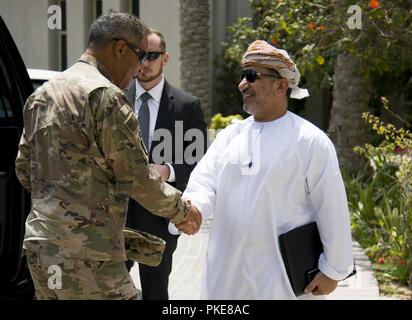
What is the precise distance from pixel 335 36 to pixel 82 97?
20.5ft

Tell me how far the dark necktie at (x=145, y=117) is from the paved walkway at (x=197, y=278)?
60.0 inches

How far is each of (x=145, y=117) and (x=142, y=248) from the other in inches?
57.5

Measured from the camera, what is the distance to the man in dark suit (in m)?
4.32

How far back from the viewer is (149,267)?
4.32 meters

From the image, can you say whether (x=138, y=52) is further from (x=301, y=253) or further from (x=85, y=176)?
(x=301, y=253)

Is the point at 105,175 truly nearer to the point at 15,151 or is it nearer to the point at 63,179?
the point at 63,179

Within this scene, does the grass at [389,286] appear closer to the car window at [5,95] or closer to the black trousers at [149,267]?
the black trousers at [149,267]

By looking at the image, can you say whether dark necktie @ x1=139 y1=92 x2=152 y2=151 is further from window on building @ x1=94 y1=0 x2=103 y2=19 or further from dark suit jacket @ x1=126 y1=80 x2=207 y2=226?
window on building @ x1=94 y1=0 x2=103 y2=19

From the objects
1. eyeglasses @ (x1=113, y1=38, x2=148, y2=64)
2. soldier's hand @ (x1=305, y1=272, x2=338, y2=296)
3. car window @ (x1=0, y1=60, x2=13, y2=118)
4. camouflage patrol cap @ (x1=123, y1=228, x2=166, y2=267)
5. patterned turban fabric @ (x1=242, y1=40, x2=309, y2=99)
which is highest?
eyeglasses @ (x1=113, y1=38, x2=148, y2=64)

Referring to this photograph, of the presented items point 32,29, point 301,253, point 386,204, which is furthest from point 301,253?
point 386,204

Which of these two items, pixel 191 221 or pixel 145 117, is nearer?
pixel 191 221

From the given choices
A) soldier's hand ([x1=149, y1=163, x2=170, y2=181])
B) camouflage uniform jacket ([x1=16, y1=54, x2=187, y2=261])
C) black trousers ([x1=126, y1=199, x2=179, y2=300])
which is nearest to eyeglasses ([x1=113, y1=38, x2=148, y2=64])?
camouflage uniform jacket ([x1=16, y1=54, x2=187, y2=261])

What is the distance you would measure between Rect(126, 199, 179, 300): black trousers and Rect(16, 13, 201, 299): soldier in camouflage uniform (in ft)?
4.38

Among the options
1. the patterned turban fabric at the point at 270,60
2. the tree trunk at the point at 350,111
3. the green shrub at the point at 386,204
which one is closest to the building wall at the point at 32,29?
the green shrub at the point at 386,204
